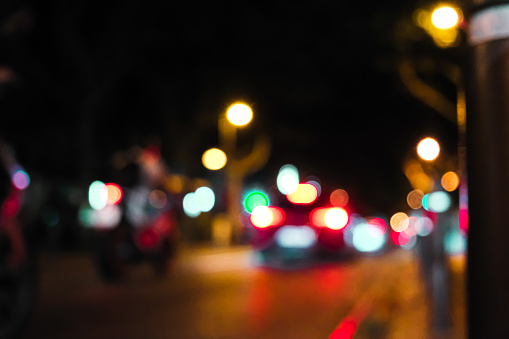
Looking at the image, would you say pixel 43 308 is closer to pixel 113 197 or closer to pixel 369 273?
pixel 113 197

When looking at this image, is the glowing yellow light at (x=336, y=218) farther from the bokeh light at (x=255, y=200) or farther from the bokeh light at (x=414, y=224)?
the bokeh light at (x=255, y=200)

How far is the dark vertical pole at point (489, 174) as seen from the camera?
269 cm

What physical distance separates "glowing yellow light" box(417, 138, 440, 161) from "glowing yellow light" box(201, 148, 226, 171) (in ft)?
74.4

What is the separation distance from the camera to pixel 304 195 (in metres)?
18.0

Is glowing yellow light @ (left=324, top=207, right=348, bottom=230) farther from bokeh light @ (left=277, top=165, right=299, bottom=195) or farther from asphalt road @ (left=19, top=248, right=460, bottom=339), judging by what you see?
bokeh light @ (left=277, top=165, right=299, bottom=195)

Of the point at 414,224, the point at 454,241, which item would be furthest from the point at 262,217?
the point at 454,241

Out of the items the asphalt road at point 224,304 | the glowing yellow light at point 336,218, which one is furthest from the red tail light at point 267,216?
the asphalt road at point 224,304

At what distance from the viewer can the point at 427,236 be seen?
944cm

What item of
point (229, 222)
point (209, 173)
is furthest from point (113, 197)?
point (209, 173)

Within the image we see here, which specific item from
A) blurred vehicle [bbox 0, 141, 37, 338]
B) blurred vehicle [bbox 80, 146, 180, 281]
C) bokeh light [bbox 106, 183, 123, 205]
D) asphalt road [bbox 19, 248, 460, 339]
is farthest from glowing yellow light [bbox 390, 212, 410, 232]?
blurred vehicle [bbox 0, 141, 37, 338]

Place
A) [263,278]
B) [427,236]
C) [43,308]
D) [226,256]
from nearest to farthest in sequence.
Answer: [43,308], [427,236], [263,278], [226,256]

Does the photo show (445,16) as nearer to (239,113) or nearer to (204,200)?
(239,113)

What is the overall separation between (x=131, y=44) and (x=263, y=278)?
9910mm

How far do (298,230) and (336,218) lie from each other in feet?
4.05
